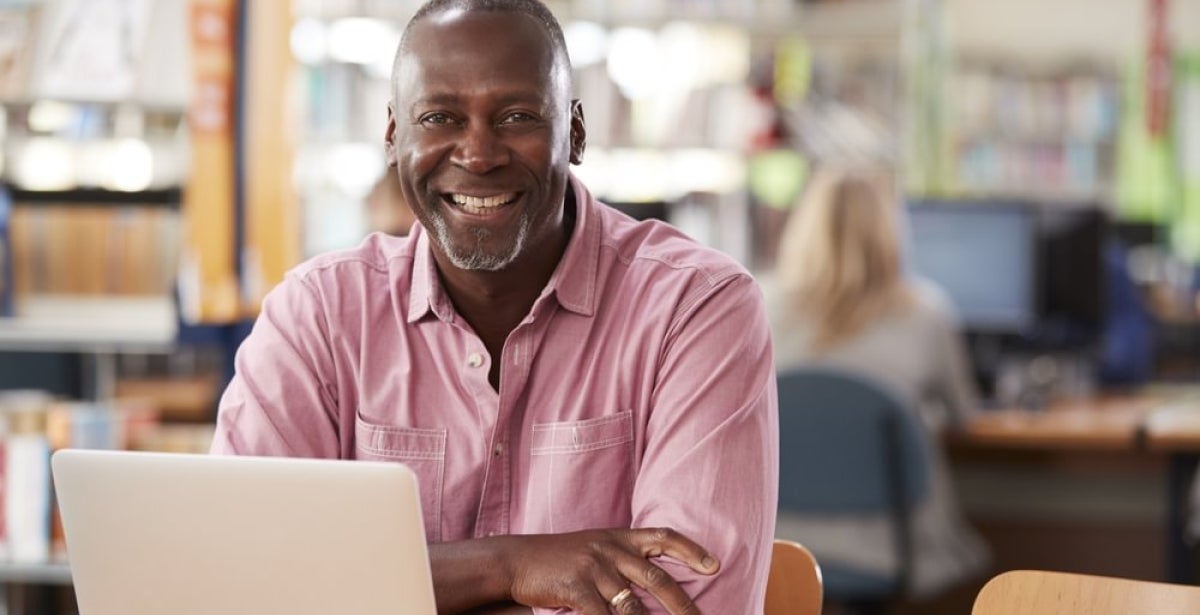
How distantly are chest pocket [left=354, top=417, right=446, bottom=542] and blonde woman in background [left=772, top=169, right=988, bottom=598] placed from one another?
5.77 feet

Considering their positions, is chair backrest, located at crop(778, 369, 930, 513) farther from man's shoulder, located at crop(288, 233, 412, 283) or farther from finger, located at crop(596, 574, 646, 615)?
finger, located at crop(596, 574, 646, 615)

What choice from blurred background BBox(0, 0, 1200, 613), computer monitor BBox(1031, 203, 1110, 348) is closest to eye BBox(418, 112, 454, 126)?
blurred background BBox(0, 0, 1200, 613)

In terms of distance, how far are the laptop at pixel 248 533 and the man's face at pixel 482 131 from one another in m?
0.43

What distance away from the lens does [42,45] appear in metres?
3.29

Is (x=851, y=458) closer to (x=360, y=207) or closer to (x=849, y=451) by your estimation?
(x=849, y=451)

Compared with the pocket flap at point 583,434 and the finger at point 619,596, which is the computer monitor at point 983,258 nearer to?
the pocket flap at point 583,434

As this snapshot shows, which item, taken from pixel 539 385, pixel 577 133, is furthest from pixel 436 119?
pixel 539 385

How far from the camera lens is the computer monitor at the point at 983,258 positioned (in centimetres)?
414

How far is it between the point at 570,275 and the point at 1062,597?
0.59 metres

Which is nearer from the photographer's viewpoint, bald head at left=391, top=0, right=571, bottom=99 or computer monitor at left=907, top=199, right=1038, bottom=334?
bald head at left=391, top=0, right=571, bottom=99

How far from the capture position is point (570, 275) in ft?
5.36

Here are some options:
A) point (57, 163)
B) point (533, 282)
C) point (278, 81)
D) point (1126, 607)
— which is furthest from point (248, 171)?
point (1126, 607)

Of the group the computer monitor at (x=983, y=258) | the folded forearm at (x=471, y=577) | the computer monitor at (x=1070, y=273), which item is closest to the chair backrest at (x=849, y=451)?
the computer monitor at (x=983, y=258)

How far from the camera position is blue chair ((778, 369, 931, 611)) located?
318 cm
